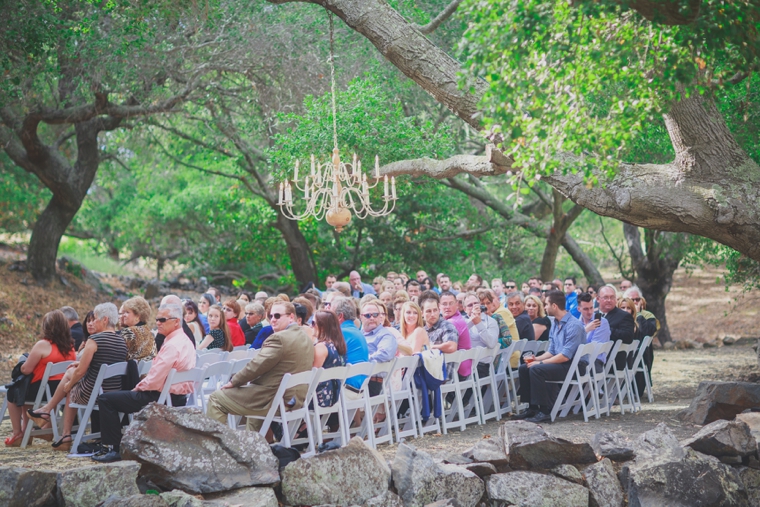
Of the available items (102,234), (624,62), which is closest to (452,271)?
(624,62)

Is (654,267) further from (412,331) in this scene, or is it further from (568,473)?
(568,473)

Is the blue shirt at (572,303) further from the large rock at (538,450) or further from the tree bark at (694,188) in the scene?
the large rock at (538,450)

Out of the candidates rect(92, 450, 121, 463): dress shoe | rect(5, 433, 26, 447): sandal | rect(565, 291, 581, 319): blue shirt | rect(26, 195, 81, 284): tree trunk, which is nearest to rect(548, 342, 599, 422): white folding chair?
rect(565, 291, 581, 319): blue shirt

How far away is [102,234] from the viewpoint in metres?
26.0

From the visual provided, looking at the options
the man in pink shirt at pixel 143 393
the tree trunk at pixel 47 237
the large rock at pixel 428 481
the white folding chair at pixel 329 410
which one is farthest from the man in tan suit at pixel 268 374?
the tree trunk at pixel 47 237

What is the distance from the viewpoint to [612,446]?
629 cm

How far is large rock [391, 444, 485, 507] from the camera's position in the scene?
556 centimetres

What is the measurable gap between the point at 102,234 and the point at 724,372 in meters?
20.8

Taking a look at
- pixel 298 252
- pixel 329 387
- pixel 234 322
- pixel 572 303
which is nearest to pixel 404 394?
pixel 329 387

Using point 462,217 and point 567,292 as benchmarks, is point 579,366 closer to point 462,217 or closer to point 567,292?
point 567,292

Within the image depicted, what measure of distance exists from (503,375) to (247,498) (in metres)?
3.87

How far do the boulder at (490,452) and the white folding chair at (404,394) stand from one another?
1010mm

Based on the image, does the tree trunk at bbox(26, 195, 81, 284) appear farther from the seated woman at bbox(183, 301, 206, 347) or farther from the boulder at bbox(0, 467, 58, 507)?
the boulder at bbox(0, 467, 58, 507)

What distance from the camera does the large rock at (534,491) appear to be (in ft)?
19.2
